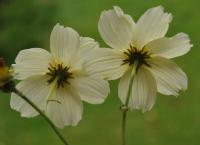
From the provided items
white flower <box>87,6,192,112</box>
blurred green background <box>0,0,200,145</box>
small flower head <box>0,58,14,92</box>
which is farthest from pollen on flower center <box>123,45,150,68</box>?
blurred green background <box>0,0,200,145</box>

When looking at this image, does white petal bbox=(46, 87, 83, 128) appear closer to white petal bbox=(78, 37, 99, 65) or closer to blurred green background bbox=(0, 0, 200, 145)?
white petal bbox=(78, 37, 99, 65)

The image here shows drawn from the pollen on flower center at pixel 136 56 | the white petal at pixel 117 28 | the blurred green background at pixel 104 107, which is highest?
the white petal at pixel 117 28

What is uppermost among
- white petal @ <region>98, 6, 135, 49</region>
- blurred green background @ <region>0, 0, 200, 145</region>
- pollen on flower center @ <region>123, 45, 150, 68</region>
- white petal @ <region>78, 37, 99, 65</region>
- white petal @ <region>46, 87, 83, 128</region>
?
white petal @ <region>98, 6, 135, 49</region>

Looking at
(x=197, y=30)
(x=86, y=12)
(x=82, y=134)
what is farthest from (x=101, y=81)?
(x=86, y=12)

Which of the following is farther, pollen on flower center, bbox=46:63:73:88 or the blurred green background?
the blurred green background

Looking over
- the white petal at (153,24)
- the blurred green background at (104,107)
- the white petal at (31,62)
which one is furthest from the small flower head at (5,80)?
the blurred green background at (104,107)

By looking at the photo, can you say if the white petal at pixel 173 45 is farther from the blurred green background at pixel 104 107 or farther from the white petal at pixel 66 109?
the blurred green background at pixel 104 107
